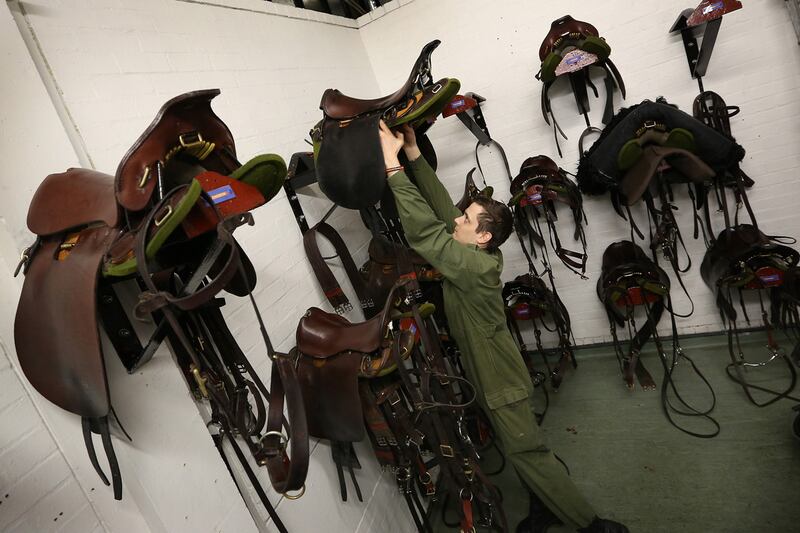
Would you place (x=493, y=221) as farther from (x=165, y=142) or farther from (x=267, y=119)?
(x=165, y=142)

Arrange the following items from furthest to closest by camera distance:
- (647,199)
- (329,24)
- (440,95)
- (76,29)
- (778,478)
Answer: (329,24) → (647,199) → (778,478) → (440,95) → (76,29)

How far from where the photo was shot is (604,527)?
1776 millimetres

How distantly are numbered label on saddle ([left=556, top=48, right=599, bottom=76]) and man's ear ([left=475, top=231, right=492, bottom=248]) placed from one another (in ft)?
3.94

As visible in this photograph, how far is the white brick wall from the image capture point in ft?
2.93

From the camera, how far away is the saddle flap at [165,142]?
2.57 feet

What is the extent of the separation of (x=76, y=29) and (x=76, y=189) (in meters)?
0.65

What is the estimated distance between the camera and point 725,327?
281 cm

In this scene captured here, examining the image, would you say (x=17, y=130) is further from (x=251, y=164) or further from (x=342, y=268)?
(x=342, y=268)

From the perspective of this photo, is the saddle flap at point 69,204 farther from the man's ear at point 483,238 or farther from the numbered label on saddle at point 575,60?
the numbered label on saddle at point 575,60

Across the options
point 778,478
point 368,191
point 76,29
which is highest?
point 76,29

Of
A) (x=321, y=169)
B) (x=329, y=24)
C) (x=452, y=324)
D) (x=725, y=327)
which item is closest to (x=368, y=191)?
(x=321, y=169)

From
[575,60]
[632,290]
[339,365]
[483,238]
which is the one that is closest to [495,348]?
[483,238]

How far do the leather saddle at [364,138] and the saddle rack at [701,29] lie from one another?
159 cm

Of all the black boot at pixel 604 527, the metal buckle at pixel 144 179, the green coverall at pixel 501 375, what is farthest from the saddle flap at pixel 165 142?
the black boot at pixel 604 527
